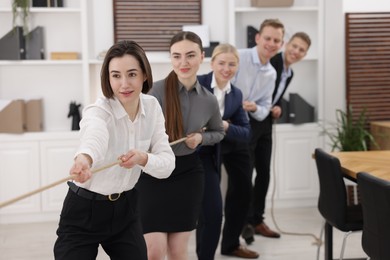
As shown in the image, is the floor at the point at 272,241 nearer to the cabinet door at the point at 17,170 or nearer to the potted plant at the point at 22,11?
the cabinet door at the point at 17,170

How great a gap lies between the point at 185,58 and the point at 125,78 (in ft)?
2.83

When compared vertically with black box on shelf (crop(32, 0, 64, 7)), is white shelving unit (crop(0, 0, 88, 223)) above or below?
below

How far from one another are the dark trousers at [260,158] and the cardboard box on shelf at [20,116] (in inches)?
78.7

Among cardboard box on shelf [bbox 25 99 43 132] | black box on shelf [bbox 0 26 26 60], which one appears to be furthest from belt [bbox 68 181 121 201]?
black box on shelf [bbox 0 26 26 60]

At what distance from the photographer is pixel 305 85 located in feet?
19.8

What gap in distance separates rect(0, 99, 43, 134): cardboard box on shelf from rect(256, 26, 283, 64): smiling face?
2.15 metres

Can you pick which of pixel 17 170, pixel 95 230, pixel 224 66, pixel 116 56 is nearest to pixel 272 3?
pixel 224 66

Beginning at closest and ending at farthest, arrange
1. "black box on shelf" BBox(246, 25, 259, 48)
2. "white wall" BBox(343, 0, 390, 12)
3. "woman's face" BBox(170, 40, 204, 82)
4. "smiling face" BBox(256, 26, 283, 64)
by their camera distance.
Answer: "woman's face" BBox(170, 40, 204, 82), "smiling face" BBox(256, 26, 283, 64), "black box on shelf" BBox(246, 25, 259, 48), "white wall" BBox(343, 0, 390, 12)

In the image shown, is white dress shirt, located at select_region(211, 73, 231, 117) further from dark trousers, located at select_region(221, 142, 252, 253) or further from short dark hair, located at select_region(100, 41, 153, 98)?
short dark hair, located at select_region(100, 41, 153, 98)

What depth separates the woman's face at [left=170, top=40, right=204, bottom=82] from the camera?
310 cm

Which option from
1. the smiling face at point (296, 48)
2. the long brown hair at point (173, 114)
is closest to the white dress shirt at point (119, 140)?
the long brown hair at point (173, 114)

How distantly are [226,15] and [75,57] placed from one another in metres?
1.46

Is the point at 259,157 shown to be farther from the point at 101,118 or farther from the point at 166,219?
the point at 101,118

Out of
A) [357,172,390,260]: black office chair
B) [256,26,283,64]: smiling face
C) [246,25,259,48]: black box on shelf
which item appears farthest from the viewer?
[246,25,259,48]: black box on shelf
